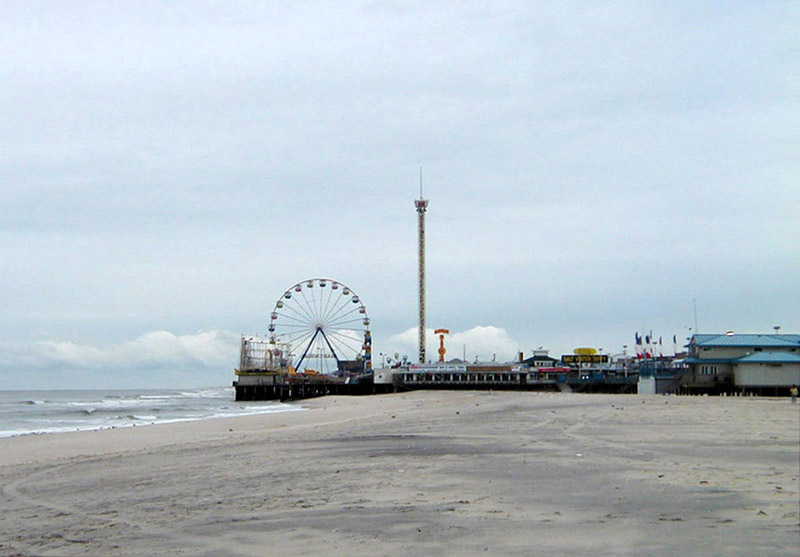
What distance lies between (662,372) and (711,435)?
5638 centimetres

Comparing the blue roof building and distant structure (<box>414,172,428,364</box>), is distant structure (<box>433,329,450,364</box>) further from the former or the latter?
the blue roof building

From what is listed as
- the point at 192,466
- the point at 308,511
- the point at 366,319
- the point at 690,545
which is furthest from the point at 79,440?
the point at 366,319

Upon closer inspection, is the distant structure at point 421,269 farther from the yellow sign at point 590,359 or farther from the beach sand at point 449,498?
the beach sand at point 449,498

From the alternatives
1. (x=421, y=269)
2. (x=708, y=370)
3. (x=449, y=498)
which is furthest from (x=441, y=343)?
(x=449, y=498)

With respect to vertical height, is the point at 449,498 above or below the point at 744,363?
below

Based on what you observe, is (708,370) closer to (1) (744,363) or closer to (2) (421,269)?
(1) (744,363)

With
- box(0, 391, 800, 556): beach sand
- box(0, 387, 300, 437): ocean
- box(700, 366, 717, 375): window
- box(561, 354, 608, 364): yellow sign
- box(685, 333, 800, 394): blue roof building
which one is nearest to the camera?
box(0, 391, 800, 556): beach sand

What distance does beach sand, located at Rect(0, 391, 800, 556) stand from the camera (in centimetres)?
677

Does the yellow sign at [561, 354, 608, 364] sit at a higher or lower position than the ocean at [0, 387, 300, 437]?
higher

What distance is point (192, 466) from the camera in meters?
14.4

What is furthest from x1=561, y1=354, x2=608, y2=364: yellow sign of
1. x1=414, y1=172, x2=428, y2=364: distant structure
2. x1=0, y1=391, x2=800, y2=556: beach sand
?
x1=0, y1=391, x2=800, y2=556: beach sand

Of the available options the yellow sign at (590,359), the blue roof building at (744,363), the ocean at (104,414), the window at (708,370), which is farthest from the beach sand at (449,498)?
the yellow sign at (590,359)

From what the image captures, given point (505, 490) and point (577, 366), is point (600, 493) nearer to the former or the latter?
point (505, 490)

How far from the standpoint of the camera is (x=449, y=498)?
28.7 feet
